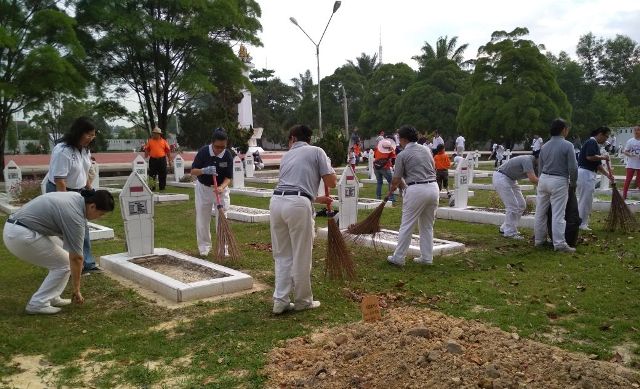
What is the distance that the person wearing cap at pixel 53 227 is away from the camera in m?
5.14

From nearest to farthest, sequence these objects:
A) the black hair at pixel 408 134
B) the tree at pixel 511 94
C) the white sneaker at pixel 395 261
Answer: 1. the black hair at pixel 408 134
2. the white sneaker at pixel 395 261
3. the tree at pixel 511 94

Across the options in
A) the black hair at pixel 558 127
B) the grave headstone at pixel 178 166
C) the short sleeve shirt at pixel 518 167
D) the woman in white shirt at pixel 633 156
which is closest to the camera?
the black hair at pixel 558 127

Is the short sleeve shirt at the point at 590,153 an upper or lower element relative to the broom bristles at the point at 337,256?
upper

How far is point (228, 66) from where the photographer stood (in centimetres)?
2412

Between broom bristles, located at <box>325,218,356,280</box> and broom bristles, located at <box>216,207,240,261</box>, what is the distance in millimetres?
1892

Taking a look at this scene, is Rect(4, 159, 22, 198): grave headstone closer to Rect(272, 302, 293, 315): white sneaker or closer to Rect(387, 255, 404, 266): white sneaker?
Rect(387, 255, 404, 266): white sneaker

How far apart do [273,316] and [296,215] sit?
104cm

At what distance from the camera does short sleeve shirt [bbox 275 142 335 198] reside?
17.0 ft

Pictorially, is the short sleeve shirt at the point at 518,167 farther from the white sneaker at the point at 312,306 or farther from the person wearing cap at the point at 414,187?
the white sneaker at the point at 312,306

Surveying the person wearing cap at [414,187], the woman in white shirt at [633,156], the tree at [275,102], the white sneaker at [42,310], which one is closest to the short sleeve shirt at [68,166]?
the white sneaker at [42,310]

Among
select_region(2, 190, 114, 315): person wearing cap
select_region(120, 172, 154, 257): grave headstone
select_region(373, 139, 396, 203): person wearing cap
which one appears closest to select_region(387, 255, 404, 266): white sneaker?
select_region(120, 172, 154, 257): grave headstone

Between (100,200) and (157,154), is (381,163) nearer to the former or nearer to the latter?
(157,154)

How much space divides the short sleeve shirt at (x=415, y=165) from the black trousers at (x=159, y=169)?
11138 mm

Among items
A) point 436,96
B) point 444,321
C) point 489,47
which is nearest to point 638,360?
point 444,321
